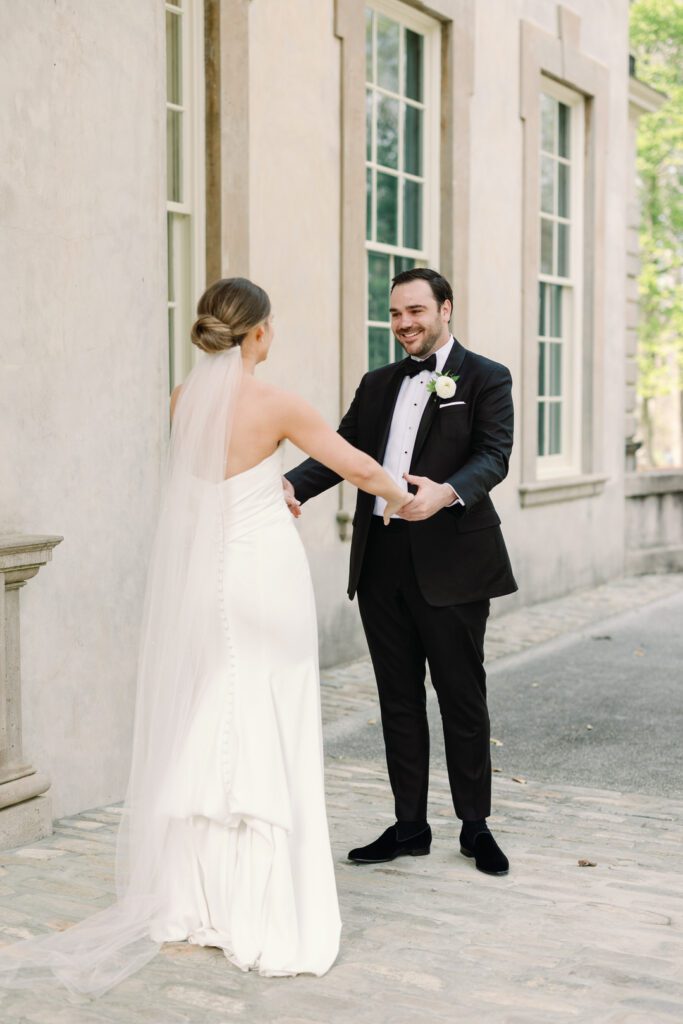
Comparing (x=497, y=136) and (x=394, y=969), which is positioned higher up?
(x=497, y=136)

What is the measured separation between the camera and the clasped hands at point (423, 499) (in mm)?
4285

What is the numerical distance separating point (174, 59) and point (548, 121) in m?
5.54

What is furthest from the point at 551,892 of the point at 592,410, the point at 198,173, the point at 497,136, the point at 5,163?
the point at 592,410

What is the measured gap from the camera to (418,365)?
15.4 feet

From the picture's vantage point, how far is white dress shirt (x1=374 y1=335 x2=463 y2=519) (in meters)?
4.68

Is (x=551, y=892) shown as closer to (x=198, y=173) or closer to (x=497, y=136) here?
(x=198, y=173)

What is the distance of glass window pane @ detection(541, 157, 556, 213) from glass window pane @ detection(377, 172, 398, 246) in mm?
2674

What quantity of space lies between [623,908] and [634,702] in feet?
11.5

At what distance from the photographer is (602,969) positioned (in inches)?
146

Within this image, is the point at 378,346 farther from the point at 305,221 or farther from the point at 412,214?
the point at 305,221

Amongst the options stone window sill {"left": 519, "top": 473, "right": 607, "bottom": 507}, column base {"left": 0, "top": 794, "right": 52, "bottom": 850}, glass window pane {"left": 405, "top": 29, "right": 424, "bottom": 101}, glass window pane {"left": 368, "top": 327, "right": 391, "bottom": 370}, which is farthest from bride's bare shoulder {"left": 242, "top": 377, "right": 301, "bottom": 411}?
stone window sill {"left": 519, "top": 473, "right": 607, "bottom": 507}

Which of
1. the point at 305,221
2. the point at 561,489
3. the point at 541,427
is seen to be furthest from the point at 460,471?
the point at 541,427

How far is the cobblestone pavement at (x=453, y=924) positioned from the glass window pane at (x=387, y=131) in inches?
197

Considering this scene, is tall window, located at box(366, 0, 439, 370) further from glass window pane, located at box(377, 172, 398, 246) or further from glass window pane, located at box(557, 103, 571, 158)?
glass window pane, located at box(557, 103, 571, 158)
